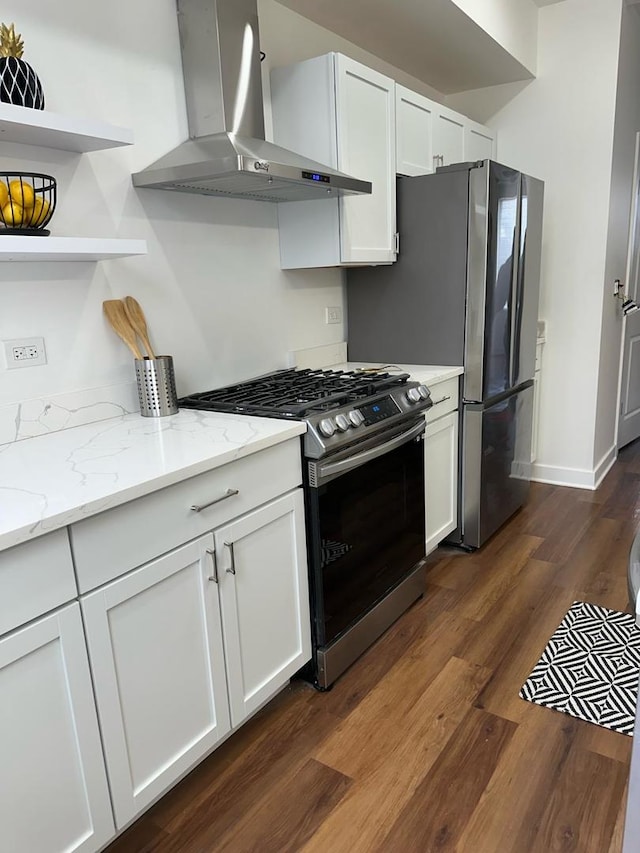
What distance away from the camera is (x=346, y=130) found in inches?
95.7

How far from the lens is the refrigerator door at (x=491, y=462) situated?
293 cm

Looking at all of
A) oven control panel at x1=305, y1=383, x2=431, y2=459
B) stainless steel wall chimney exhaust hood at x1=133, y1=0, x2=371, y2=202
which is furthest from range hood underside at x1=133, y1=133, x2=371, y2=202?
oven control panel at x1=305, y1=383, x2=431, y2=459

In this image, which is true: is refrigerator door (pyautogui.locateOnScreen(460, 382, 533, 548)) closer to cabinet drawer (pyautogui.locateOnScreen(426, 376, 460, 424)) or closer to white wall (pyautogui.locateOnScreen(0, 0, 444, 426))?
cabinet drawer (pyautogui.locateOnScreen(426, 376, 460, 424))

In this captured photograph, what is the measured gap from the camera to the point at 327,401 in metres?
2.04

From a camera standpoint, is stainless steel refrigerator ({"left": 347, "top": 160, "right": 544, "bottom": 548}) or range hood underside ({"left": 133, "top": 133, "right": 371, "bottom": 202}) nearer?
range hood underside ({"left": 133, "top": 133, "right": 371, "bottom": 202})

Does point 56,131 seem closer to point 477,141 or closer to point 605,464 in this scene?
point 477,141

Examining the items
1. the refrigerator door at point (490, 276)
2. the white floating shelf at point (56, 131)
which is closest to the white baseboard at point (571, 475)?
the refrigerator door at point (490, 276)

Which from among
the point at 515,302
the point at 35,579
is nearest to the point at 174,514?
the point at 35,579

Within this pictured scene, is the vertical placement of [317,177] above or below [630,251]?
above

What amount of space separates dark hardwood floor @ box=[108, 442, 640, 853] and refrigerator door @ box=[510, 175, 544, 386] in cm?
127

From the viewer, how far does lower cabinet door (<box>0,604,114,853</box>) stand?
3.78 ft

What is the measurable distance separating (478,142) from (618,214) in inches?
39.7

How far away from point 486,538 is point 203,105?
2329mm

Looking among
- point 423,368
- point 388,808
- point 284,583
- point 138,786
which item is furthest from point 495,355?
point 138,786
